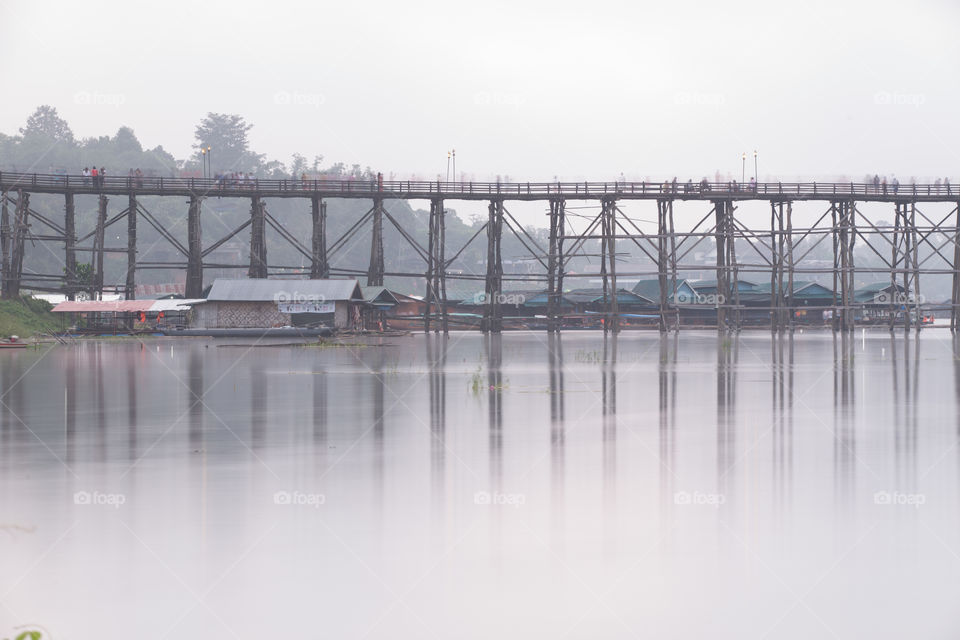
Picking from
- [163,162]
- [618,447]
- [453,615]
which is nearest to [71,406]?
[618,447]

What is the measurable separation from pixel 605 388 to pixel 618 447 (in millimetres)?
10498

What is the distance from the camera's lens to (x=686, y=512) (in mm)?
11227

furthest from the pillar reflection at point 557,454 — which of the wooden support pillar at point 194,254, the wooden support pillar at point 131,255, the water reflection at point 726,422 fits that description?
the wooden support pillar at point 194,254

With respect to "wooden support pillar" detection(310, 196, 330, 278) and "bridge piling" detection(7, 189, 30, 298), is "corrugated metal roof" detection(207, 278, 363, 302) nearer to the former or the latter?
"wooden support pillar" detection(310, 196, 330, 278)

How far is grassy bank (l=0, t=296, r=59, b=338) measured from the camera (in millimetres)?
58759

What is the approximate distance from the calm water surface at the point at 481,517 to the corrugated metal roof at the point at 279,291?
47.3 meters

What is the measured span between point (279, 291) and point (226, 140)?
113m

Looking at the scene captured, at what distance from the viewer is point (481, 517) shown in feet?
36.1

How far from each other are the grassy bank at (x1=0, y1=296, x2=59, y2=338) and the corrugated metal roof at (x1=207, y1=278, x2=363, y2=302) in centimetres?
1010

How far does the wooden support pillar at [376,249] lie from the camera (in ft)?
244

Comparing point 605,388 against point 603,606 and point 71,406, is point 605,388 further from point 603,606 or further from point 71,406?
point 603,606

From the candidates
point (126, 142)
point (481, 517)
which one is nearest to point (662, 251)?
point (481, 517)

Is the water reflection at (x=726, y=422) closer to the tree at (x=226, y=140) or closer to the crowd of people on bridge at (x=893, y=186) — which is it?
the crowd of people on bridge at (x=893, y=186)

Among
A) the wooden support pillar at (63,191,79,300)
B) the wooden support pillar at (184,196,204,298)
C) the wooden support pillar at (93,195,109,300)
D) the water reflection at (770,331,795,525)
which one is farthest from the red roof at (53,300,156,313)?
the water reflection at (770,331,795,525)
